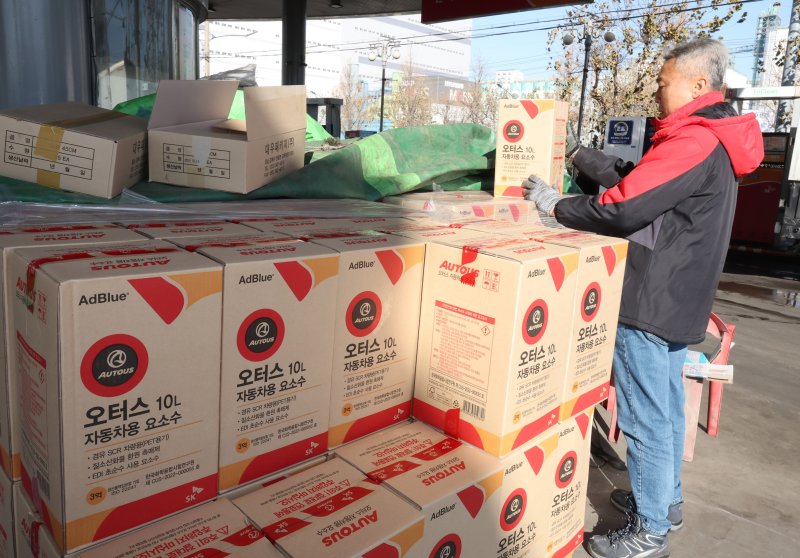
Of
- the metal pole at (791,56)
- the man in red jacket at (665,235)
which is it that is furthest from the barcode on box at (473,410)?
the metal pole at (791,56)

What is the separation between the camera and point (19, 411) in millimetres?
1359

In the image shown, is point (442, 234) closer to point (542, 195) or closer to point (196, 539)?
point (542, 195)

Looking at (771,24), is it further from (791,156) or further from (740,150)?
(740,150)

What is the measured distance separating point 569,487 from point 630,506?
976mm

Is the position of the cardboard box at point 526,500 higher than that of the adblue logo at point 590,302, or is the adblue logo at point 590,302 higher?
the adblue logo at point 590,302

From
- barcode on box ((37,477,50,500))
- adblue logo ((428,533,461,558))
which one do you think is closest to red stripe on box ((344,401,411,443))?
adblue logo ((428,533,461,558))

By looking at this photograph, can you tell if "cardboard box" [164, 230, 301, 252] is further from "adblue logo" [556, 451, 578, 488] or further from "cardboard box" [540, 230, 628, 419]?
"adblue logo" [556, 451, 578, 488]

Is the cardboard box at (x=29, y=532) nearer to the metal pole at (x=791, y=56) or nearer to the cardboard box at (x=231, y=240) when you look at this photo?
the cardboard box at (x=231, y=240)

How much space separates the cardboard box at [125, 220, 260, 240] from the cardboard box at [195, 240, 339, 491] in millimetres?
200

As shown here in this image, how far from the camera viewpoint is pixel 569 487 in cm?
212

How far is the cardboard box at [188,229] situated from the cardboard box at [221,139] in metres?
0.55

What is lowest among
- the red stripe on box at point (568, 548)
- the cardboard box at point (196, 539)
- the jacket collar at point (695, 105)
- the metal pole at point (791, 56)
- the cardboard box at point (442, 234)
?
the red stripe on box at point (568, 548)

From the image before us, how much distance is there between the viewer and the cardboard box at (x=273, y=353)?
1.37 m

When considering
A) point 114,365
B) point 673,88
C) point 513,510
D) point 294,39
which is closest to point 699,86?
point 673,88
